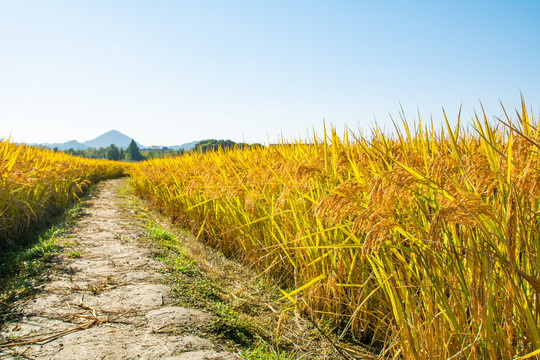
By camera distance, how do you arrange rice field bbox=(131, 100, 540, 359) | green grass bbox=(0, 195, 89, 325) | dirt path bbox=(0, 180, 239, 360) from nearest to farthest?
rice field bbox=(131, 100, 540, 359) < dirt path bbox=(0, 180, 239, 360) < green grass bbox=(0, 195, 89, 325)

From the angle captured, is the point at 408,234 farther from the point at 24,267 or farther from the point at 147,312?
the point at 24,267

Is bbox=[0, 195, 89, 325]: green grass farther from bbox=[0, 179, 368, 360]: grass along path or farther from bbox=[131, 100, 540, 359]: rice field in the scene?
bbox=[131, 100, 540, 359]: rice field

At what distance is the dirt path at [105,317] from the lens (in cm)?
174

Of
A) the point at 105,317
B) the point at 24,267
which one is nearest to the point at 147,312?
the point at 105,317

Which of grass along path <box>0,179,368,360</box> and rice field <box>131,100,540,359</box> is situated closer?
rice field <box>131,100,540,359</box>

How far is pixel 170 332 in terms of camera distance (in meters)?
1.96

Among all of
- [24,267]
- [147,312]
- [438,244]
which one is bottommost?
[147,312]

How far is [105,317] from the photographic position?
6.98 feet

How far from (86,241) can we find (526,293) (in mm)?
4618

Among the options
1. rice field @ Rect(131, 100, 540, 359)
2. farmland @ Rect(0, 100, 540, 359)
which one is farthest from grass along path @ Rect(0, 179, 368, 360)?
rice field @ Rect(131, 100, 540, 359)

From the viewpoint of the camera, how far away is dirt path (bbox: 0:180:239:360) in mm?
1744

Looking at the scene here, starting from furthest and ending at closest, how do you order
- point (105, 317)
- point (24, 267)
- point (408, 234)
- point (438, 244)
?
point (24, 267) → point (105, 317) → point (438, 244) → point (408, 234)

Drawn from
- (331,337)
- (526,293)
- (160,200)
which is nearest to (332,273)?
(331,337)

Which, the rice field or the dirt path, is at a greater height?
the rice field
